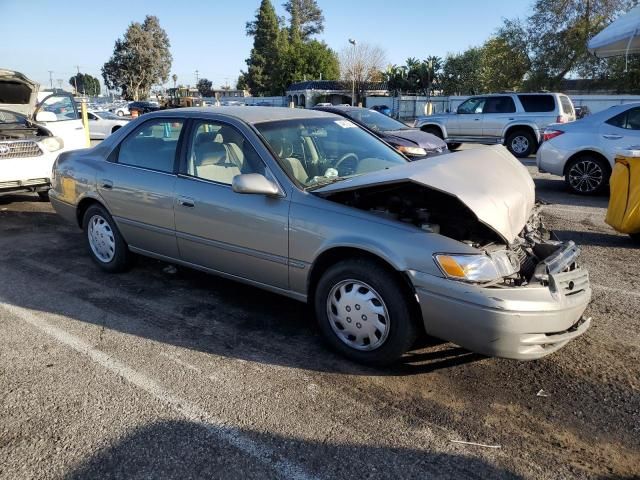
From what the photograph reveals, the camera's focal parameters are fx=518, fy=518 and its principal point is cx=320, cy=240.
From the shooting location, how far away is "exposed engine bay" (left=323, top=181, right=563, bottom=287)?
321 centimetres

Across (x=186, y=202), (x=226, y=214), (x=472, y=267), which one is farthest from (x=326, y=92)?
(x=472, y=267)

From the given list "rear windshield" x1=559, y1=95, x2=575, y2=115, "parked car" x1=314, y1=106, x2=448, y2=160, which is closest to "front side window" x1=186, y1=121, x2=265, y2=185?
"parked car" x1=314, y1=106, x2=448, y2=160

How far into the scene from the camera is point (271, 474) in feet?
7.94

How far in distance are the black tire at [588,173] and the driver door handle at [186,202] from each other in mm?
7556

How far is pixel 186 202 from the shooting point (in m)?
4.15

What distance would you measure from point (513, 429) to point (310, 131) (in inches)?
106

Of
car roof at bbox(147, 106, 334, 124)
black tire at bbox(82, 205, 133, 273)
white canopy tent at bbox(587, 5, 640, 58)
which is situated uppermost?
white canopy tent at bbox(587, 5, 640, 58)

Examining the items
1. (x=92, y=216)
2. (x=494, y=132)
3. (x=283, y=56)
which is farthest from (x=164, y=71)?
Answer: (x=92, y=216)

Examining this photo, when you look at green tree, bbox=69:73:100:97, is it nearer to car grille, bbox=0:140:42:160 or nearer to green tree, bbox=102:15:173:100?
green tree, bbox=102:15:173:100

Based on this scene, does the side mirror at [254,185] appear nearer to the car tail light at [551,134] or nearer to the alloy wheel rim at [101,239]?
the alloy wheel rim at [101,239]

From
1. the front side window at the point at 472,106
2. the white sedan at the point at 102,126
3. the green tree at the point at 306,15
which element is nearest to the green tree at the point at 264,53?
the green tree at the point at 306,15

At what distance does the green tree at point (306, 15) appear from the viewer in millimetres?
85938

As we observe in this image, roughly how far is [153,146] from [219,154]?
0.86 meters

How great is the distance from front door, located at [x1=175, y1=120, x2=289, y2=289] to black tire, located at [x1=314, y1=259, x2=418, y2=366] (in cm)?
40
